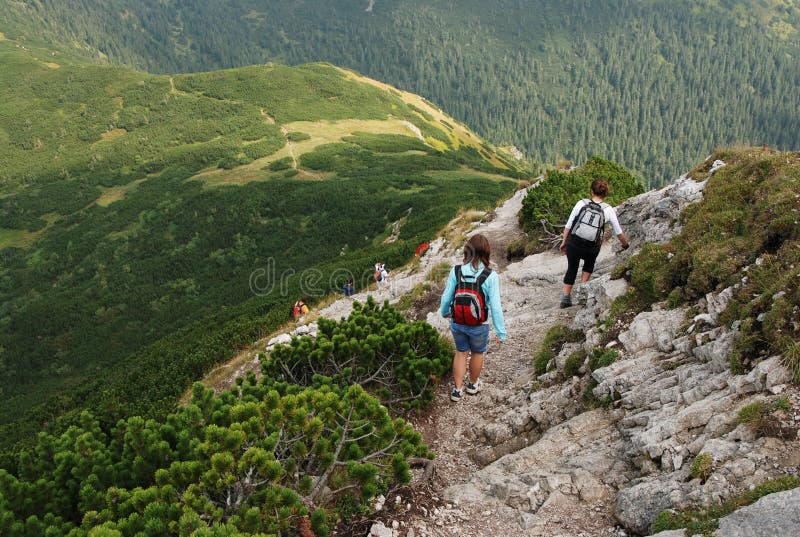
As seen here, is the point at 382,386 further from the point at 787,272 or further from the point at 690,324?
the point at 787,272

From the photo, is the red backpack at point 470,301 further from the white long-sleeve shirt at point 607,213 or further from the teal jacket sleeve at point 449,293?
the white long-sleeve shirt at point 607,213

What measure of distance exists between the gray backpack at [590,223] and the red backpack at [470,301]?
138 inches

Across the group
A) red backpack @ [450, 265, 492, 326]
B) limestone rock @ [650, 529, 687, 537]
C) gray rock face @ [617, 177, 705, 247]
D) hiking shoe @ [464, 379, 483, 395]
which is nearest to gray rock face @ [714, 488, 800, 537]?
limestone rock @ [650, 529, 687, 537]

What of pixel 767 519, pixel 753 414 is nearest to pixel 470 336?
pixel 753 414

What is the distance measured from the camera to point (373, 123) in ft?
394

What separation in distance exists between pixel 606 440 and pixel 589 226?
4894 millimetres

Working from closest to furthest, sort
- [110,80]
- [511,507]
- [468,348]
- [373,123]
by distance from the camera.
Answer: [511,507]
[468,348]
[373,123]
[110,80]

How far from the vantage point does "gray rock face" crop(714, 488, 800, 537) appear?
12.9ft

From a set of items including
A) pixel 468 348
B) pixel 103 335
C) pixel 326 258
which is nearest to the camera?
pixel 468 348

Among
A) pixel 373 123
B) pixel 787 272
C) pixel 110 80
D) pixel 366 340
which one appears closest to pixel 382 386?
pixel 366 340

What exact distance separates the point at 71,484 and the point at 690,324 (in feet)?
27.1

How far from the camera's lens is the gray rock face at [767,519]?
12.9 ft

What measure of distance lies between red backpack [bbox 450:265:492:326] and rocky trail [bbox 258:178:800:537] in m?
1.68

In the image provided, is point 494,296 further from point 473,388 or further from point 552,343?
point 552,343
